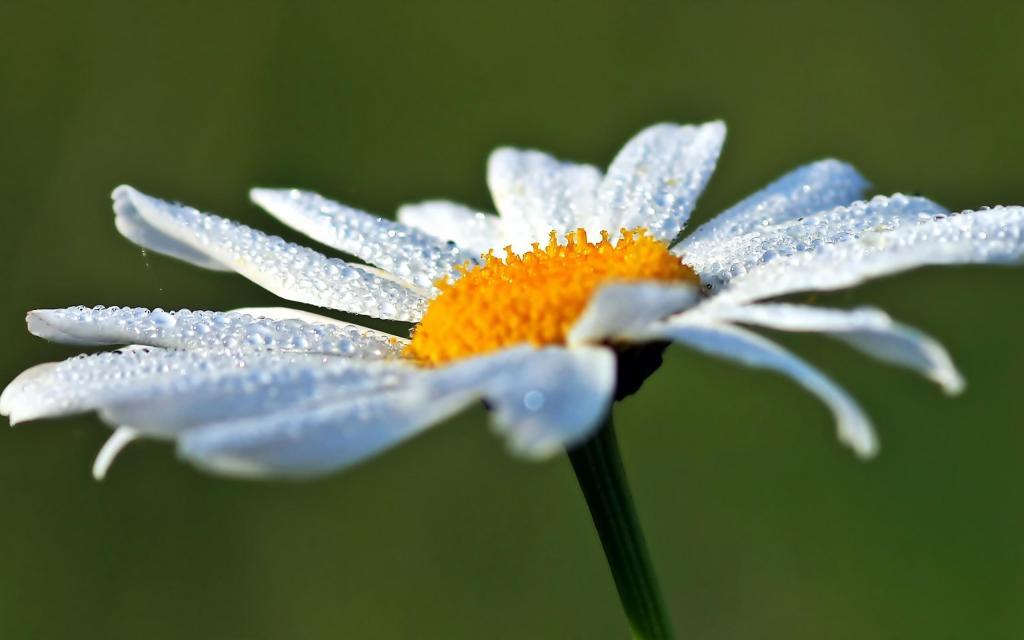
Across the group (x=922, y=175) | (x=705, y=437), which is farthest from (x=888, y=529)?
(x=922, y=175)

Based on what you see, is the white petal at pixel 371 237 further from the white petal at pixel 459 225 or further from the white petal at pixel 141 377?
the white petal at pixel 141 377

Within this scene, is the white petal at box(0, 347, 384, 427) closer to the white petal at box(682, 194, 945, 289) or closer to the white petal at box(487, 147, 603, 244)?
the white petal at box(682, 194, 945, 289)

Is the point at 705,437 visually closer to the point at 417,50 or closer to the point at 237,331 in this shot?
the point at 237,331

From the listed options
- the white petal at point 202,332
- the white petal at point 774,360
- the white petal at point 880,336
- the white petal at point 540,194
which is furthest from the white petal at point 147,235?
the white petal at point 880,336

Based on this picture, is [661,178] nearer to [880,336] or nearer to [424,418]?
[880,336]

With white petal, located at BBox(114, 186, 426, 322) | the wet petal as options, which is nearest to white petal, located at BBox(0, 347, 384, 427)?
the wet petal

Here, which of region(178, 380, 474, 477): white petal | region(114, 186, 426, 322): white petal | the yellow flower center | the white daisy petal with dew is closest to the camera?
region(178, 380, 474, 477): white petal
